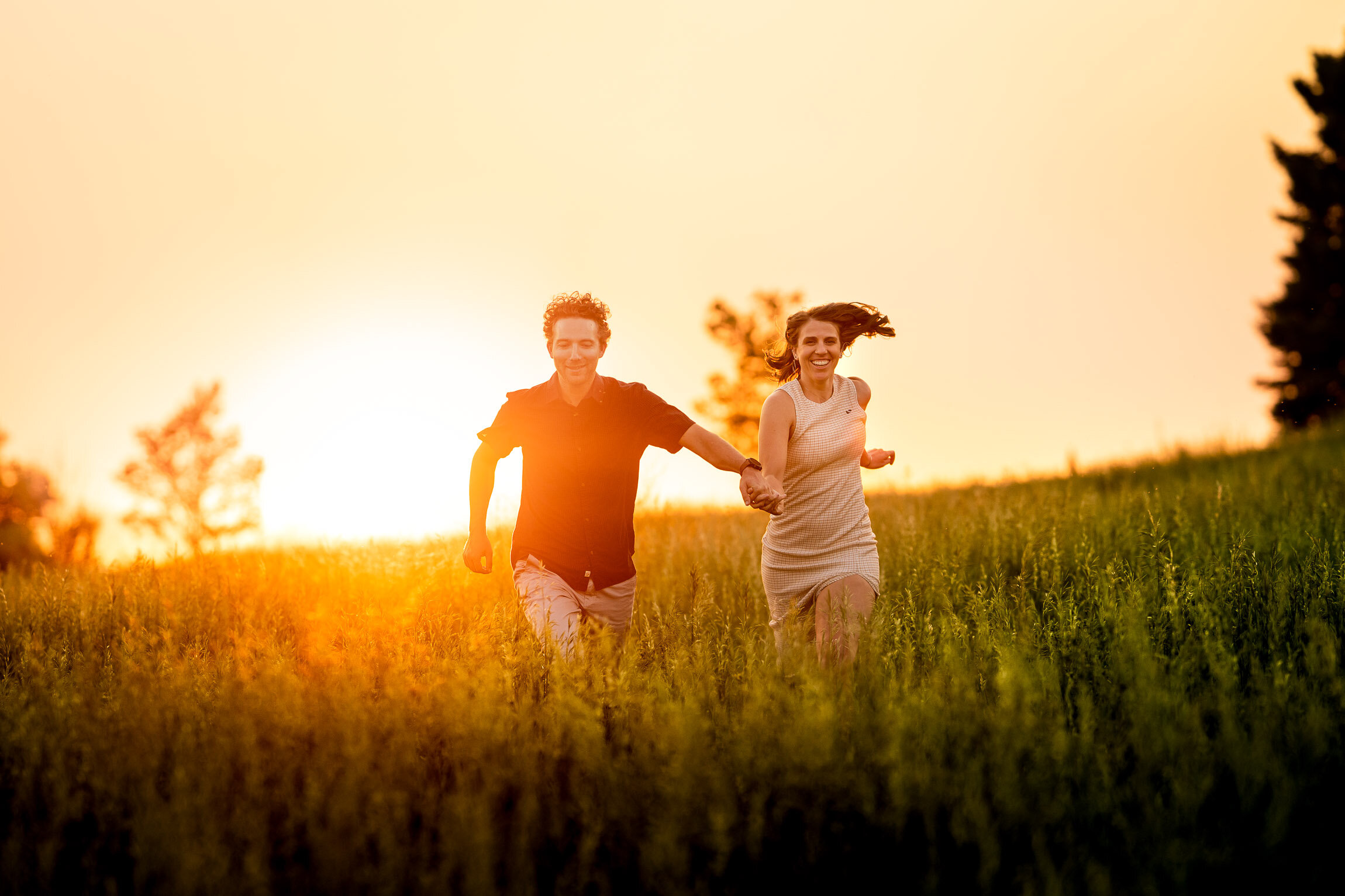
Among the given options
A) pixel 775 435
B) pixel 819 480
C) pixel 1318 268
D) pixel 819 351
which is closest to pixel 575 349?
pixel 775 435

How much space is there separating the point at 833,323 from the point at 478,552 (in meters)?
2.47

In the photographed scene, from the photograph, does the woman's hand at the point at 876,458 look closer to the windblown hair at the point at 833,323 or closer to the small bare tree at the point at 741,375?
the windblown hair at the point at 833,323

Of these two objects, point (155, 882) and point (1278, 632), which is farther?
point (1278, 632)

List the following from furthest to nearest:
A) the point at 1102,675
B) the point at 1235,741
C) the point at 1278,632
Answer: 1. the point at 1278,632
2. the point at 1102,675
3. the point at 1235,741

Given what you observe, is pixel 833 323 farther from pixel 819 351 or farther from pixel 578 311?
pixel 578 311

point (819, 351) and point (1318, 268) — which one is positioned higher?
point (1318, 268)

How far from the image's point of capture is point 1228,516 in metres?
7.00

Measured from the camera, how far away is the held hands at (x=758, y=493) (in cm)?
452

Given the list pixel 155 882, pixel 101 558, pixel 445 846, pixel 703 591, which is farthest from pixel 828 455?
pixel 101 558

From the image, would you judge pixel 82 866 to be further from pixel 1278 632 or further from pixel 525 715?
pixel 1278 632

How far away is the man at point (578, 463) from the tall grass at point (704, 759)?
2.10 feet

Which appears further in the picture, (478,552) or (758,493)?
(478,552)

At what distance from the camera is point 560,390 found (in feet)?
17.3

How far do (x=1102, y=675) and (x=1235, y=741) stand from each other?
82 centimetres
